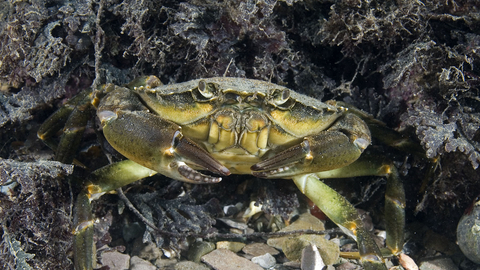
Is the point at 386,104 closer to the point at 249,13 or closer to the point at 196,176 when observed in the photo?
the point at 249,13

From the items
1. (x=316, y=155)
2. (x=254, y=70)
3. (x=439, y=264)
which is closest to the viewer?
(x=316, y=155)

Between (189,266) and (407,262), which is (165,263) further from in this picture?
(407,262)

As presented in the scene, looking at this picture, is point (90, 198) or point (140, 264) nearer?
point (90, 198)

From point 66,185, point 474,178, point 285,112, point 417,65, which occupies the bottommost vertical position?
point 66,185

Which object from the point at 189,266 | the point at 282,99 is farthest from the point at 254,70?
the point at 189,266

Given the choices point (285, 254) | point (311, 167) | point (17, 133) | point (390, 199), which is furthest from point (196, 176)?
point (17, 133)

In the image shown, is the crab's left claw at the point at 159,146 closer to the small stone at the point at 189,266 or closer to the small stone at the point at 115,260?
the small stone at the point at 189,266

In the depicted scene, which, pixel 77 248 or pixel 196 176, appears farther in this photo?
pixel 77 248
